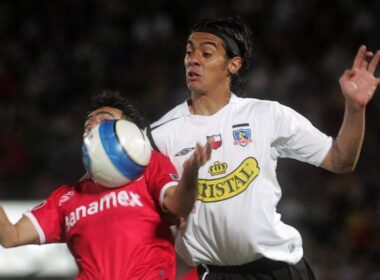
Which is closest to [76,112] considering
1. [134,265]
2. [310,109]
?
[310,109]

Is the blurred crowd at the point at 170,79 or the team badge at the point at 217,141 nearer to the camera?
the team badge at the point at 217,141

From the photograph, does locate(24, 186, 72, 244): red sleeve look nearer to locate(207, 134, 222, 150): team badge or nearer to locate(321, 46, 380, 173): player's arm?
locate(207, 134, 222, 150): team badge

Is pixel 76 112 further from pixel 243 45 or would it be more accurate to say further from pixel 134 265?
pixel 134 265

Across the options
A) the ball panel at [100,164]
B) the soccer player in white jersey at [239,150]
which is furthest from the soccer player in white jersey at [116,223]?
the soccer player in white jersey at [239,150]

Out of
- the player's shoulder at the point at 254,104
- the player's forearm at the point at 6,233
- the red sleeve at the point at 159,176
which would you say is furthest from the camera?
the player's shoulder at the point at 254,104

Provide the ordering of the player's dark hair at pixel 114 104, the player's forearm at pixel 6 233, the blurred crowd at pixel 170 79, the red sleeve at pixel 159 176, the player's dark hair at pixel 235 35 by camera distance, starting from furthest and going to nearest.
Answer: the blurred crowd at pixel 170 79, the player's dark hair at pixel 235 35, the player's dark hair at pixel 114 104, the player's forearm at pixel 6 233, the red sleeve at pixel 159 176

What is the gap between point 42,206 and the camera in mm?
5305

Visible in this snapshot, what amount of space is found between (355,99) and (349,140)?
0.22 m

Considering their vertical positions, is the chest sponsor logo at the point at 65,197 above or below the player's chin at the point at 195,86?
below

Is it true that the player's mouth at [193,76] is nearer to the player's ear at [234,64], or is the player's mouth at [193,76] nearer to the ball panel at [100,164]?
the player's ear at [234,64]

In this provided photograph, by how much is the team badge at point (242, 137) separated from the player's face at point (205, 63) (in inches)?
12.2

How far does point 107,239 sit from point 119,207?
17cm

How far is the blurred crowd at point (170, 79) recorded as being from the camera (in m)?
10.2

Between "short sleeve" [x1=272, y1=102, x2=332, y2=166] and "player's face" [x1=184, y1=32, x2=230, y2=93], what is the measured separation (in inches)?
14.3
